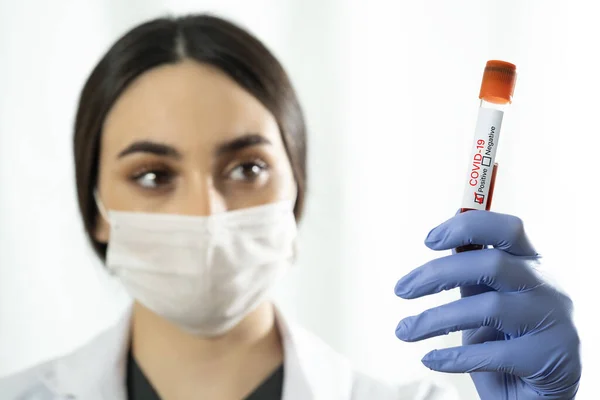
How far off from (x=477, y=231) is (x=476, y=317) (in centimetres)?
11

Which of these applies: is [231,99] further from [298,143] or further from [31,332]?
[31,332]

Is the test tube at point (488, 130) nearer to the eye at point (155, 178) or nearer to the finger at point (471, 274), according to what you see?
the finger at point (471, 274)

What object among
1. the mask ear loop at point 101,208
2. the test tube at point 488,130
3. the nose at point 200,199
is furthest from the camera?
the mask ear loop at point 101,208

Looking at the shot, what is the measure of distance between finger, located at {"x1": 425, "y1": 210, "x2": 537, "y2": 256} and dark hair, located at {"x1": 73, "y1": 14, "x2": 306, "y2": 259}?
1.03 ft

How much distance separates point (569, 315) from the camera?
963mm

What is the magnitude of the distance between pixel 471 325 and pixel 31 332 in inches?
33.3

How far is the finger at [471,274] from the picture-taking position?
2.97ft

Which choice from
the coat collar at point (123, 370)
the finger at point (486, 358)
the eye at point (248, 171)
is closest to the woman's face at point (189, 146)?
the eye at point (248, 171)

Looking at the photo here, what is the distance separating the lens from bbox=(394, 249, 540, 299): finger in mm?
904

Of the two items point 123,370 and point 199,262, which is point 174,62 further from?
point 123,370

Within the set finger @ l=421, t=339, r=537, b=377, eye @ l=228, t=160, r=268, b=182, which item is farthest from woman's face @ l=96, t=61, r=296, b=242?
finger @ l=421, t=339, r=537, b=377

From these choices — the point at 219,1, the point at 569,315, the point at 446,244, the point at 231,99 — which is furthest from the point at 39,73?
the point at 569,315

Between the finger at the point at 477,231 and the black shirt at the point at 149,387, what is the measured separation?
381mm

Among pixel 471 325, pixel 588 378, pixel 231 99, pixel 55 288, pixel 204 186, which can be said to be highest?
pixel 231 99
